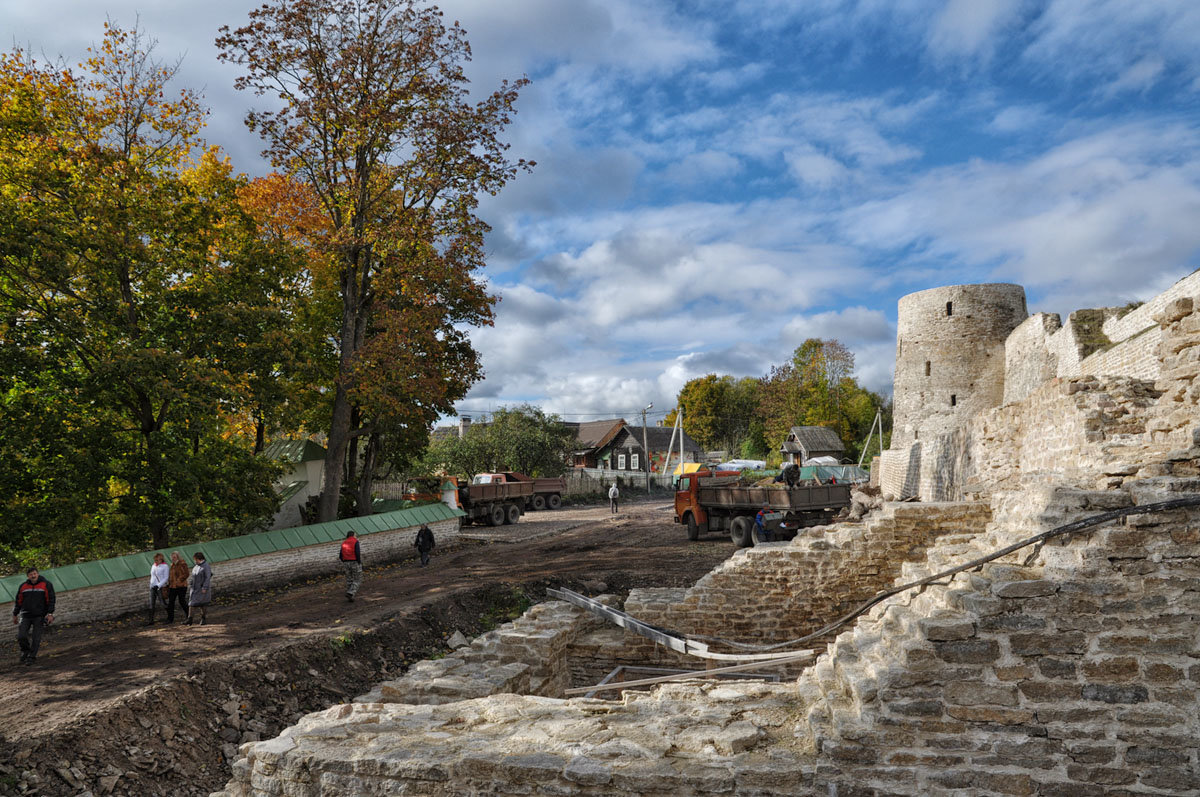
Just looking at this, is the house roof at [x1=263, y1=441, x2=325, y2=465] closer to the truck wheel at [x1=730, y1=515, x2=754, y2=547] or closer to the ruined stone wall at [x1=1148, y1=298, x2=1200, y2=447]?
the truck wheel at [x1=730, y1=515, x2=754, y2=547]

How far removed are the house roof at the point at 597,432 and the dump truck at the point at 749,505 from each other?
108 ft

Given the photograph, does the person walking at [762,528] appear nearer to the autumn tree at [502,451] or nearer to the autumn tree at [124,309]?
the autumn tree at [124,309]

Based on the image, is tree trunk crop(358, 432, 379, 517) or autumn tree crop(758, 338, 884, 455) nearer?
tree trunk crop(358, 432, 379, 517)

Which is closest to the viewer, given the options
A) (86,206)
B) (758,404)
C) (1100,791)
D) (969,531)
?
(1100,791)

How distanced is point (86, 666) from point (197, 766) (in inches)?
120

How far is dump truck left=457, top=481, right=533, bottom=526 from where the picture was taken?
24.6m

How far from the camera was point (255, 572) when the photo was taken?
13.6 metres

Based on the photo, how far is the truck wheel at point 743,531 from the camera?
18.0 metres

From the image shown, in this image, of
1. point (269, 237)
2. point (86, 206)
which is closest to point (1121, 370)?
point (269, 237)

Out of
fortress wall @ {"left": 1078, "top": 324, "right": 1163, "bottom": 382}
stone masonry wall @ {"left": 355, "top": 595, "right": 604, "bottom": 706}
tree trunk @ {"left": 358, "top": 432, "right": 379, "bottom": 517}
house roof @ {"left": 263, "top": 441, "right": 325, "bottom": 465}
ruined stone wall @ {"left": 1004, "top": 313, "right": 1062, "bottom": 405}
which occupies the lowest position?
stone masonry wall @ {"left": 355, "top": 595, "right": 604, "bottom": 706}

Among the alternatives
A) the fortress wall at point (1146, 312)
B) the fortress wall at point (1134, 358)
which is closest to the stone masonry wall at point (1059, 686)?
the fortress wall at point (1134, 358)

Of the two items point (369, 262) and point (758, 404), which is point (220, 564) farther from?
point (758, 404)

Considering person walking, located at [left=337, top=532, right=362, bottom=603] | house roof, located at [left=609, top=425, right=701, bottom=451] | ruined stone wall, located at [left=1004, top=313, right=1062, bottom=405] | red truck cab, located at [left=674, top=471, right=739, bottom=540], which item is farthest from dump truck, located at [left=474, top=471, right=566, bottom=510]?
house roof, located at [left=609, top=425, right=701, bottom=451]

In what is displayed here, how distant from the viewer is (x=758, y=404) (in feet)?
204
